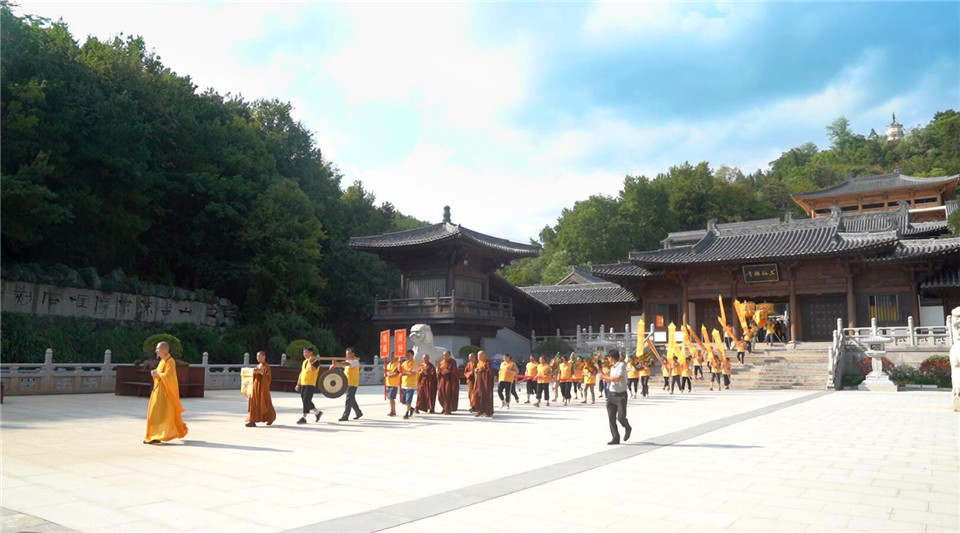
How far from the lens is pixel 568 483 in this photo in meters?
6.21

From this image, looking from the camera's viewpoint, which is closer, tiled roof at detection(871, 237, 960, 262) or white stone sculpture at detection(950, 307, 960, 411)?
white stone sculpture at detection(950, 307, 960, 411)

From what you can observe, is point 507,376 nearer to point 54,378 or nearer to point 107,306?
point 54,378

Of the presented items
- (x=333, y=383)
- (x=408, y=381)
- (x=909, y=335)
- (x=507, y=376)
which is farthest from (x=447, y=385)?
(x=909, y=335)

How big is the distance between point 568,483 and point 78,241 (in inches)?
959

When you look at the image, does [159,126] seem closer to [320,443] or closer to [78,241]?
[78,241]

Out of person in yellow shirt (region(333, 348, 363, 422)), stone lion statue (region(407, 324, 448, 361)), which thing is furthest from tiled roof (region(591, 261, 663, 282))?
person in yellow shirt (region(333, 348, 363, 422))

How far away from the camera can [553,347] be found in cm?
3303

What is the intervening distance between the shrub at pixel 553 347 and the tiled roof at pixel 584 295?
176 inches

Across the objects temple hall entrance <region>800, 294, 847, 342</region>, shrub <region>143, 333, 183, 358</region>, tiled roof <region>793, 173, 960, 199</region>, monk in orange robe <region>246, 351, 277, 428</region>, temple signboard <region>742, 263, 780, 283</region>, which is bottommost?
monk in orange robe <region>246, 351, 277, 428</region>

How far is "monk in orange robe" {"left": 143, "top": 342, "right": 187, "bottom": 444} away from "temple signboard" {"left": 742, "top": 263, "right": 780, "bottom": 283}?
26.7m

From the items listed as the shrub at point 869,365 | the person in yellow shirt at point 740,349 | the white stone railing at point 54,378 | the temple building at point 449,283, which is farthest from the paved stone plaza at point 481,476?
the temple building at point 449,283

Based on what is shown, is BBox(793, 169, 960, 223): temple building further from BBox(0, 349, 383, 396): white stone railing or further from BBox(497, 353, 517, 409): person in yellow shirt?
BBox(0, 349, 383, 396): white stone railing

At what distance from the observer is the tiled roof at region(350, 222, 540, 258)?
3058 cm

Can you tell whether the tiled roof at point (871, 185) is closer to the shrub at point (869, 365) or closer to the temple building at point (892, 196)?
the temple building at point (892, 196)
